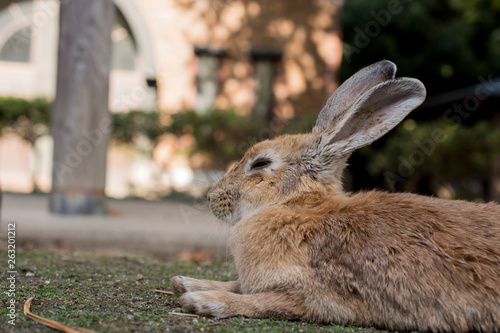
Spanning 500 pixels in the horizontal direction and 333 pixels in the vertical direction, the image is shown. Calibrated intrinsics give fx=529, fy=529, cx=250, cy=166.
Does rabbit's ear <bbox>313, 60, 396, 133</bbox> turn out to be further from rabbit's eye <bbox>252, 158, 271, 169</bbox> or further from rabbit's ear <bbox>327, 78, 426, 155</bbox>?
rabbit's eye <bbox>252, 158, 271, 169</bbox>

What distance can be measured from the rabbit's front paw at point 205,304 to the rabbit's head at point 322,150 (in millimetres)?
550

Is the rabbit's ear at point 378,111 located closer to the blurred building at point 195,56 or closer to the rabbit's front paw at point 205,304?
the rabbit's front paw at point 205,304

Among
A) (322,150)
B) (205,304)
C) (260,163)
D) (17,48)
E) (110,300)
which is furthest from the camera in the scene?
(17,48)

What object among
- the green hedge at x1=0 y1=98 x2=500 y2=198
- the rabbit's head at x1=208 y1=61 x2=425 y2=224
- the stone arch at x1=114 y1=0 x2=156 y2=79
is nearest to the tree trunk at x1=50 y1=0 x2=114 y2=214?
the rabbit's head at x1=208 y1=61 x2=425 y2=224

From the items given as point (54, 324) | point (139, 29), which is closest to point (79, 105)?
point (54, 324)

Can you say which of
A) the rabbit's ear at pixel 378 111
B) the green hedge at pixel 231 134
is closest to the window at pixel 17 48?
the green hedge at pixel 231 134

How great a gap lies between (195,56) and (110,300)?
11204 mm

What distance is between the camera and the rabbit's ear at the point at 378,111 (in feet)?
8.11

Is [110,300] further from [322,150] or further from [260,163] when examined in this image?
[322,150]

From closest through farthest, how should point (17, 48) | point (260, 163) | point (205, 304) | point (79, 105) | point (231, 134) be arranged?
1. point (205, 304)
2. point (260, 163)
3. point (79, 105)
4. point (231, 134)
5. point (17, 48)

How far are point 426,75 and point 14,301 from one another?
63.3 ft

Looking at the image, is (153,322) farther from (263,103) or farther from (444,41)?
(444,41)

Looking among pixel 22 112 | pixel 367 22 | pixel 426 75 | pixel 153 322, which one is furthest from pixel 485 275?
pixel 426 75

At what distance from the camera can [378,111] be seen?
8.42 ft
